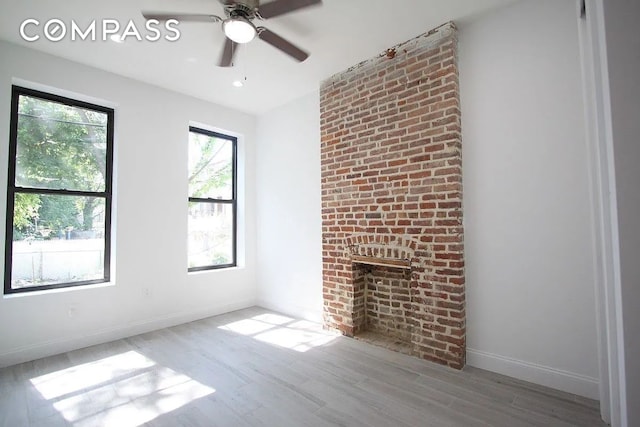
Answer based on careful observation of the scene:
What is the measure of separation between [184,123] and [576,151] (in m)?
4.18

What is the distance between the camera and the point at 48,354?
2799mm

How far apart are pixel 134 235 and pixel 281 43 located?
2709 millimetres

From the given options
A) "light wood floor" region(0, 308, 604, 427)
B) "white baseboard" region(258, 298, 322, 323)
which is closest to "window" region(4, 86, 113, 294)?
"light wood floor" region(0, 308, 604, 427)

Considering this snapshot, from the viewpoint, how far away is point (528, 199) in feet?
7.47

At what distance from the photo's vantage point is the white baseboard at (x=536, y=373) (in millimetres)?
2025

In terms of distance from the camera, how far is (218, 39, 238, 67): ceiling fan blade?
7.78 ft

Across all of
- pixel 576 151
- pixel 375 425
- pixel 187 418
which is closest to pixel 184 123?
pixel 187 418

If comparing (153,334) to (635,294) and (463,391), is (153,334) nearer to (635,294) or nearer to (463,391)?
(463,391)

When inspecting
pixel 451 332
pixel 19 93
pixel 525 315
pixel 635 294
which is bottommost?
pixel 451 332

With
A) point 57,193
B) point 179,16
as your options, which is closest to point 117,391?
point 57,193

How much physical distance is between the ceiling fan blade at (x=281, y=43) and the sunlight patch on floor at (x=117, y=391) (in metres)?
2.77

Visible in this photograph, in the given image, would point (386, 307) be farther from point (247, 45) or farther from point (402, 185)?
point (247, 45)

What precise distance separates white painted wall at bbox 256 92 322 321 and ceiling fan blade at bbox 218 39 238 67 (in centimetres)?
142

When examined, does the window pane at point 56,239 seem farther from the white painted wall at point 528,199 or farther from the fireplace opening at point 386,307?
the white painted wall at point 528,199
